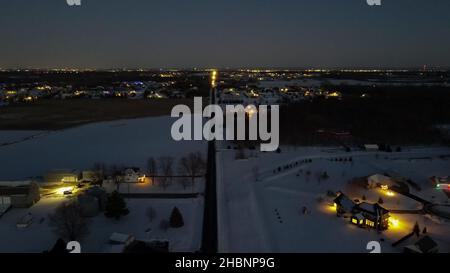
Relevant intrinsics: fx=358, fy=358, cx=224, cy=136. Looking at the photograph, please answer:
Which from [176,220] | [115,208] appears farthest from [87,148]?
[176,220]

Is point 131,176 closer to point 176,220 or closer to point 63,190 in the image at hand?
point 63,190

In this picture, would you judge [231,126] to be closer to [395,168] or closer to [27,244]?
[395,168]

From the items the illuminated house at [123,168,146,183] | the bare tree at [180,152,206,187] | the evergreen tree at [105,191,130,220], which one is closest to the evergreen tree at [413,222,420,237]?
the bare tree at [180,152,206,187]

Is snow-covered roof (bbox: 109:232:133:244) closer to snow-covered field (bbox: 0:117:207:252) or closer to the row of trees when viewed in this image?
snow-covered field (bbox: 0:117:207:252)

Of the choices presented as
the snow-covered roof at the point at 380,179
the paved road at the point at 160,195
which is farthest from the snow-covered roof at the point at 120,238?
the snow-covered roof at the point at 380,179

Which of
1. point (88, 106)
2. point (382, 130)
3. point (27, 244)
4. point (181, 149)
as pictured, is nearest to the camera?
point (27, 244)
